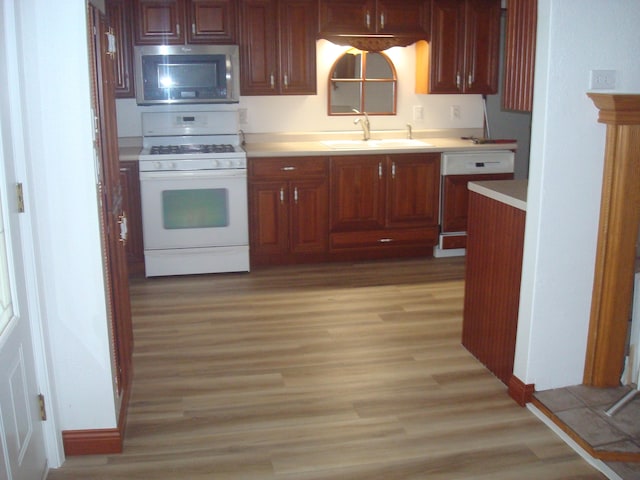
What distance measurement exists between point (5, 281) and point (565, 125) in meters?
2.23

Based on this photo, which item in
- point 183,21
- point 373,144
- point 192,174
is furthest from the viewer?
point 373,144

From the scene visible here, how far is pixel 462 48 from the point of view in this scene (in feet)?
17.8

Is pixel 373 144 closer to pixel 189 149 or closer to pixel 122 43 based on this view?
pixel 189 149

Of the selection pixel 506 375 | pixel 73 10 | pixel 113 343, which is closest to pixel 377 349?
pixel 506 375

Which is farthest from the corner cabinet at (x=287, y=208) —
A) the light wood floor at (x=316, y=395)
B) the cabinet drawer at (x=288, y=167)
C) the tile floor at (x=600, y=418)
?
the tile floor at (x=600, y=418)

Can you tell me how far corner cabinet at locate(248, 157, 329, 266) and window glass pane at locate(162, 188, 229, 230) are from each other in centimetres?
24

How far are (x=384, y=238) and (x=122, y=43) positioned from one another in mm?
2483

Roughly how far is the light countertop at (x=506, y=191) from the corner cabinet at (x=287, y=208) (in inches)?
74.0

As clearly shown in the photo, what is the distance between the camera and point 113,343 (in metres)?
2.72

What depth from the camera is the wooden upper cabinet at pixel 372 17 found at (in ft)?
16.8

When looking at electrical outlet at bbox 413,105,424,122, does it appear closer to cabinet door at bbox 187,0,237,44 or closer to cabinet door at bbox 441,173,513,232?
cabinet door at bbox 441,173,513,232

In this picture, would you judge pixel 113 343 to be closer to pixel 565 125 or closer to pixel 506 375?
pixel 506 375

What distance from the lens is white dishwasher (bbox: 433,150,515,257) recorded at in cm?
529

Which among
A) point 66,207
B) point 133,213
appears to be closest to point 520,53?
Answer: point 66,207
